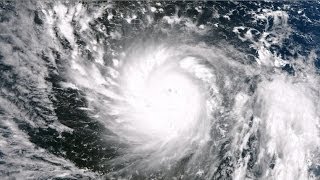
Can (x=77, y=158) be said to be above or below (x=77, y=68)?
below

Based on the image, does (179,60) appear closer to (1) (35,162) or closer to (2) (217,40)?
(2) (217,40)

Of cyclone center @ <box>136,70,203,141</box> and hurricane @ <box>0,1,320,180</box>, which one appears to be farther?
cyclone center @ <box>136,70,203,141</box>

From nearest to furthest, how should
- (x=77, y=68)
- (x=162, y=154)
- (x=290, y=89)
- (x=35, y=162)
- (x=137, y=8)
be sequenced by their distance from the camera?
(x=35, y=162) < (x=162, y=154) < (x=77, y=68) < (x=290, y=89) < (x=137, y=8)

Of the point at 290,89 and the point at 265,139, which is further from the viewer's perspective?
the point at 290,89

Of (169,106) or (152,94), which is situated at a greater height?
(152,94)

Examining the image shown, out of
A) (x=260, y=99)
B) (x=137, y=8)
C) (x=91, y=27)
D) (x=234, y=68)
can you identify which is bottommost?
(x=260, y=99)

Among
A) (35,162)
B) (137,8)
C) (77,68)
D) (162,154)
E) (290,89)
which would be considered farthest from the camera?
(137,8)

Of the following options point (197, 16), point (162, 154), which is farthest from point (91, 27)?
point (162, 154)

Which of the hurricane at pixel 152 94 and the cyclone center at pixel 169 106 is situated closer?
the hurricane at pixel 152 94
